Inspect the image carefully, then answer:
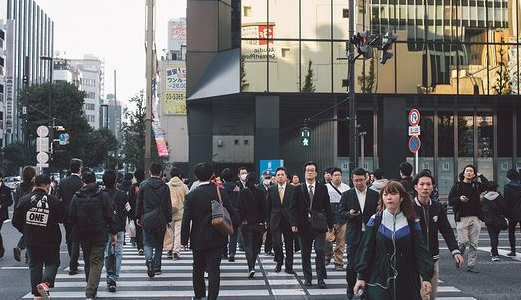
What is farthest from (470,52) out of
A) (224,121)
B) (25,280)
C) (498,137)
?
(25,280)

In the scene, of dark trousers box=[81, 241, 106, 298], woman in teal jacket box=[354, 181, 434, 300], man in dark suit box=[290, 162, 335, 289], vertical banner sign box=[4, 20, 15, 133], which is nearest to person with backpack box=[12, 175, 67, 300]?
dark trousers box=[81, 241, 106, 298]

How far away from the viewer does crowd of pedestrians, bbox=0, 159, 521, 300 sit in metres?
4.93

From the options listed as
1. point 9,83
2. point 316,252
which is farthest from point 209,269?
point 9,83

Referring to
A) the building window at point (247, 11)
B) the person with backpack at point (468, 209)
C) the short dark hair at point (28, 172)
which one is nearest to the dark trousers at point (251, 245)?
the person with backpack at point (468, 209)

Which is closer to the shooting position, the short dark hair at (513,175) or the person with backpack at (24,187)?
the person with backpack at (24,187)

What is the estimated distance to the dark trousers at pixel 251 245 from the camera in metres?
11.0

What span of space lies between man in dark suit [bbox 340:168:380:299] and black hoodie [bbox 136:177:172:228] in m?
3.07

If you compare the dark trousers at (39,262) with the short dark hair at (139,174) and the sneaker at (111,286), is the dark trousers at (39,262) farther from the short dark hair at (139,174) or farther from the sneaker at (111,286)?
the short dark hair at (139,174)

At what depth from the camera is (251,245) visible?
11047 mm

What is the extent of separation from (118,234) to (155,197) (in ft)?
3.20

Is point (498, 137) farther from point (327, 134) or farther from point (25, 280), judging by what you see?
point (25, 280)

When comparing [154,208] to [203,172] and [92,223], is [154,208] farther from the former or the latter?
[203,172]

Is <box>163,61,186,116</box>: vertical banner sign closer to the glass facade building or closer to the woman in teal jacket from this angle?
the glass facade building

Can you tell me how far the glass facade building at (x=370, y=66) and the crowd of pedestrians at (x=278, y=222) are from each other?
1697 centimetres
